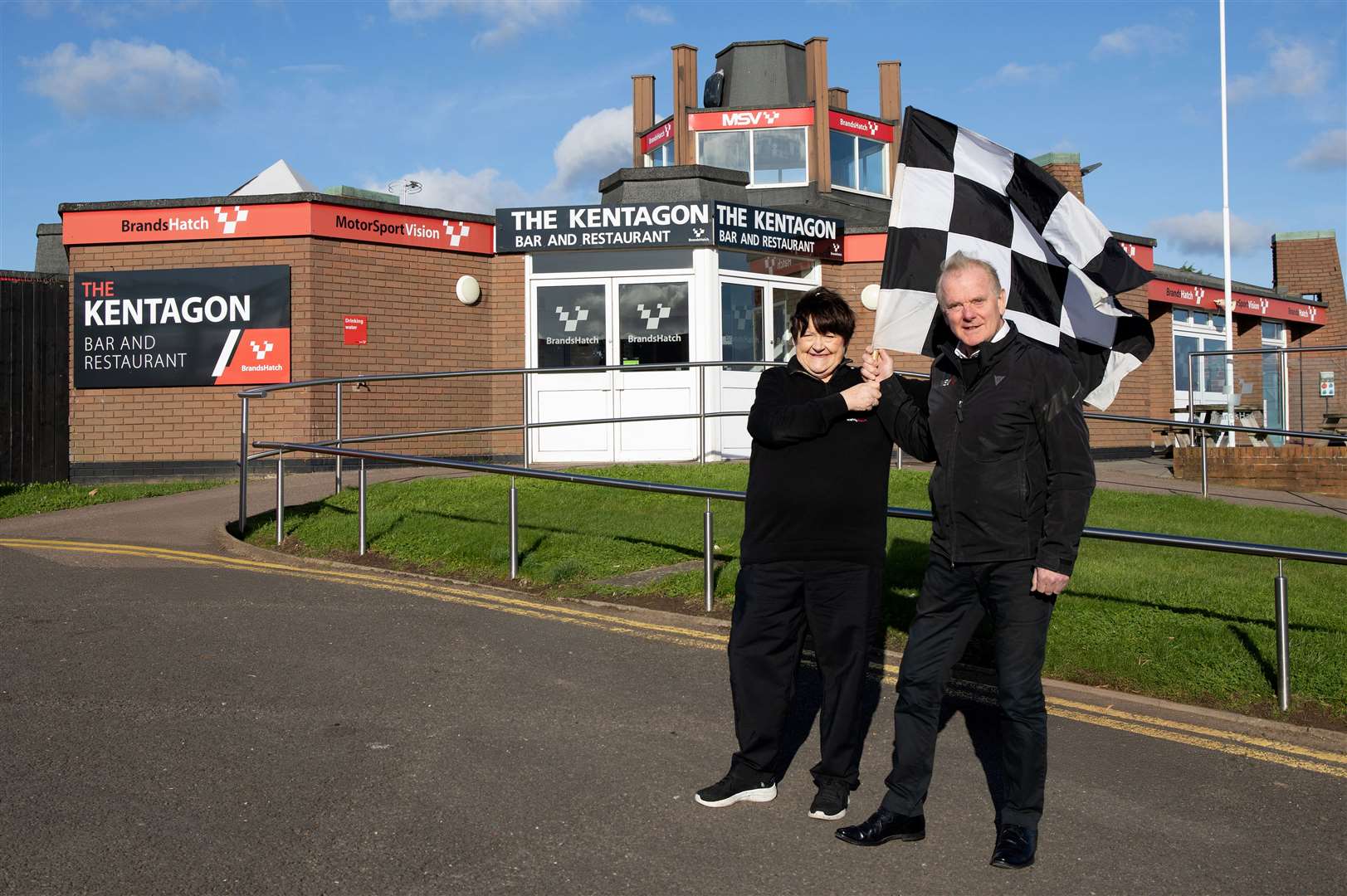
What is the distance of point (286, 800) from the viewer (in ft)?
12.8

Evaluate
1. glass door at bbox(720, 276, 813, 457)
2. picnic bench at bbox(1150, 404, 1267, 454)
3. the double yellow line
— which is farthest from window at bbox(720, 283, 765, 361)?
the double yellow line

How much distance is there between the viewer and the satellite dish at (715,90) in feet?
96.1

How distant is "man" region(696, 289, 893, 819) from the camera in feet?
12.7

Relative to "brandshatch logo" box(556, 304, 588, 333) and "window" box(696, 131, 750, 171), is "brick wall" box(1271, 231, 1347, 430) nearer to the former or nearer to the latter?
"window" box(696, 131, 750, 171)

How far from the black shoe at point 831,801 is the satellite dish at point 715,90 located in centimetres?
2720

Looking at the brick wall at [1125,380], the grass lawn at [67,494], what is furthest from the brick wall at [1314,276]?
the grass lawn at [67,494]

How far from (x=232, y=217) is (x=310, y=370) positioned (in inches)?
90.5

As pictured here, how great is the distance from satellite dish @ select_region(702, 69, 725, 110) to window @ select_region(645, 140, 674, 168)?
2.00m

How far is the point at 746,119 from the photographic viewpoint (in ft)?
76.5

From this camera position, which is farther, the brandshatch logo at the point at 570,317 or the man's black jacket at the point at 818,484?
the brandshatch logo at the point at 570,317

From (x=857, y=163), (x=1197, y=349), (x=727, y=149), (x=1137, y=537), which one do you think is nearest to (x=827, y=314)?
(x=1137, y=537)

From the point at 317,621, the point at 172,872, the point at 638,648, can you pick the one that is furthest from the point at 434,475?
the point at 172,872

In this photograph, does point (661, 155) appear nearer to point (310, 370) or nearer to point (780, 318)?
point (780, 318)

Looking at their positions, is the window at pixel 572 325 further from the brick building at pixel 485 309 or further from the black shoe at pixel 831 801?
the black shoe at pixel 831 801
